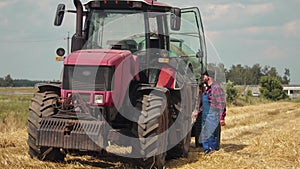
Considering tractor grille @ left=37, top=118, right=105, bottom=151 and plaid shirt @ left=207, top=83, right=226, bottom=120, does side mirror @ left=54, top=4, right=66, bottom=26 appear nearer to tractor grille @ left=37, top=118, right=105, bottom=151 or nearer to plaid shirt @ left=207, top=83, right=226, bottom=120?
tractor grille @ left=37, top=118, right=105, bottom=151

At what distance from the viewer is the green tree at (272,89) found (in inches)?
2298

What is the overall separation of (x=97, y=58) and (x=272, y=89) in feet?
180

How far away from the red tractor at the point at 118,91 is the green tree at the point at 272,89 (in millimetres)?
51261

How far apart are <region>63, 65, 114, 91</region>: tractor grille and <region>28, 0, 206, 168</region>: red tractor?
16mm

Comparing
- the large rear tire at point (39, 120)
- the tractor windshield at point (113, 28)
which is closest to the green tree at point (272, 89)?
the tractor windshield at point (113, 28)

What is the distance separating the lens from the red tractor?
281 inches

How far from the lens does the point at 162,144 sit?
24.9 ft

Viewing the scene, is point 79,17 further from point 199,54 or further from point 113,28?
point 199,54

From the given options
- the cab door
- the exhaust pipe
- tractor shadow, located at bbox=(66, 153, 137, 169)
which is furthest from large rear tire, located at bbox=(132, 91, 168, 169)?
the cab door

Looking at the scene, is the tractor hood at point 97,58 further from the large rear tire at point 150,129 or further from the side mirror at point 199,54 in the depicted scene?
the side mirror at point 199,54

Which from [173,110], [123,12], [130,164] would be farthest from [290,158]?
[123,12]

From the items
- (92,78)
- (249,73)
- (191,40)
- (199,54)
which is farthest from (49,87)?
(249,73)

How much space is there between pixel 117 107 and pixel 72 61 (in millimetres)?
1045

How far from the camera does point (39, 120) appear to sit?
7.38 meters
